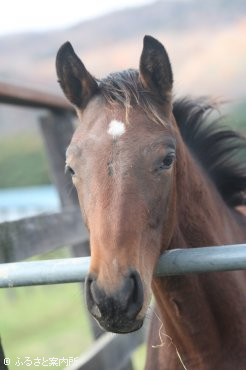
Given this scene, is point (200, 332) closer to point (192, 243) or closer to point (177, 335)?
point (177, 335)

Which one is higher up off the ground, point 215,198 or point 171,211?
point 171,211

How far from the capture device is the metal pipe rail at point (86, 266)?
1979 millimetres

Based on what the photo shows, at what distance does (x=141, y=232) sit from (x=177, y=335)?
68cm

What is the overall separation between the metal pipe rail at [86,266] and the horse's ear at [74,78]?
33.1 inches

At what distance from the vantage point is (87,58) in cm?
3741

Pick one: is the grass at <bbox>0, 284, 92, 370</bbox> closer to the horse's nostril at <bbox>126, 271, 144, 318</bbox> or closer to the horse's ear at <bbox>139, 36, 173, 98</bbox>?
the horse's ear at <bbox>139, 36, 173, 98</bbox>

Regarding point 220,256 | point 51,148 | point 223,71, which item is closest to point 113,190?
point 220,256

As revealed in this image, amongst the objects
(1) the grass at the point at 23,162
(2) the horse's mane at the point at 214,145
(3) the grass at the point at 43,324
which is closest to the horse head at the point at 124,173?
(2) the horse's mane at the point at 214,145

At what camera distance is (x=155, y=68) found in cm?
253

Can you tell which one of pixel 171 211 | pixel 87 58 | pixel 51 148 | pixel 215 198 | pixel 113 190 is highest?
pixel 113 190

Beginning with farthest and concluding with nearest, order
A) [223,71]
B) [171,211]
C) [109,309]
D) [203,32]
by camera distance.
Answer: [203,32]
[223,71]
[171,211]
[109,309]

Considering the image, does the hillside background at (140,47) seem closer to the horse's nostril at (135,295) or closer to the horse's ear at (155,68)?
the horse's ear at (155,68)

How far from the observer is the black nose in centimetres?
194

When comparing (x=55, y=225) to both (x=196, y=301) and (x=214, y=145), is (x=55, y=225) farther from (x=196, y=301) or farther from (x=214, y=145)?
(x=196, y=301)
